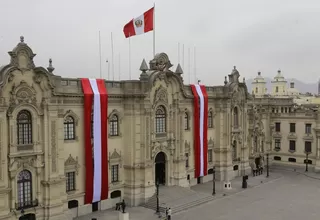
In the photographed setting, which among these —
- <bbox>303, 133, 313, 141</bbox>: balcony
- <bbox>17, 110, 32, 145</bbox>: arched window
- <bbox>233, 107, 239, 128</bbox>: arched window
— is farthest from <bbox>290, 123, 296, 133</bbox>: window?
<bbox>17, 110, 32, 145</bbox>: arched window

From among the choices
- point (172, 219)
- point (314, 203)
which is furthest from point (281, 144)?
point (172, 219)

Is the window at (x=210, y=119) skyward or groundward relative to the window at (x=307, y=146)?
skyward

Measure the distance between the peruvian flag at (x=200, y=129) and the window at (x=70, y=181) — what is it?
669 inches

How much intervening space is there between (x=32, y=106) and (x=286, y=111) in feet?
154

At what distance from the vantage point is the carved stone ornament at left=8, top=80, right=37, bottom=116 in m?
31.7

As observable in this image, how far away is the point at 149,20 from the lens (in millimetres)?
41594

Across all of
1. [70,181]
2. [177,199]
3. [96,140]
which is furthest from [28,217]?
[177,199]

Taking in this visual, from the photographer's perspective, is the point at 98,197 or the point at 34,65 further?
the point at 98,197

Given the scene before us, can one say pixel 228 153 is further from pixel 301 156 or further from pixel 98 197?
pixel 98 197

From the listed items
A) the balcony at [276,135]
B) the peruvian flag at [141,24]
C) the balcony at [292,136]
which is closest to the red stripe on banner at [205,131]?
the peruvian flag at [141,24]

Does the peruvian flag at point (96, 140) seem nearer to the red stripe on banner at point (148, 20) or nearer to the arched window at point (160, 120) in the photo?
the arched window at point (160, 120)

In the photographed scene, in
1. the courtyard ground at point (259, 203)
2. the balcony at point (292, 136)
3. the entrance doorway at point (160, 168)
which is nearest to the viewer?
the courtyard ground at point (259, 203)

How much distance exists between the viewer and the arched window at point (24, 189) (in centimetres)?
3284

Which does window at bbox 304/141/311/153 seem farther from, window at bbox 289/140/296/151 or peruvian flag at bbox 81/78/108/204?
peruvian flag at bbox 81/78/108/204
